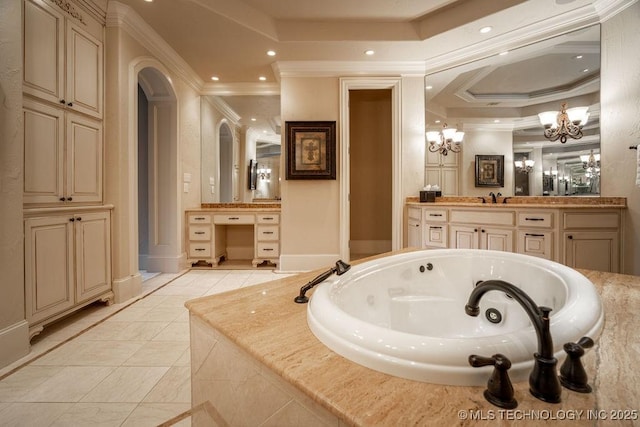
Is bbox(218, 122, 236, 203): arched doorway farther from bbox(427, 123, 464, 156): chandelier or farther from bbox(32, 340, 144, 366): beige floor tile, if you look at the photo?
bbox(427, 123, 464, 156): chandelier

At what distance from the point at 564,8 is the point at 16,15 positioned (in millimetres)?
4085

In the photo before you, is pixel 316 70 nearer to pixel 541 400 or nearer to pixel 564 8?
pixel 564 8

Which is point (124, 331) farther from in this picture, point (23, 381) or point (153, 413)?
point (153, 413)

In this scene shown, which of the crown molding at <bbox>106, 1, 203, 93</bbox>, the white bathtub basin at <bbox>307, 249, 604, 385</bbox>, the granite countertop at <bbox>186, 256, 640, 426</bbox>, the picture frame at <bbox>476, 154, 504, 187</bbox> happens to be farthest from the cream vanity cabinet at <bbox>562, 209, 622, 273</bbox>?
the crown molding at <bbox>106, 1, 203, 93</bbox>

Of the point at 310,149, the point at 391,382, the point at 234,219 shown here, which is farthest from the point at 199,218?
the point at 391,382

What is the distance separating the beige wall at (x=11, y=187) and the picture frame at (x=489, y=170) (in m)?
4.01

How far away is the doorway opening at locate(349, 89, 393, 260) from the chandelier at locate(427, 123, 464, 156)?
1.09 meters

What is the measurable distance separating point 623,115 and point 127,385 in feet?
13.3

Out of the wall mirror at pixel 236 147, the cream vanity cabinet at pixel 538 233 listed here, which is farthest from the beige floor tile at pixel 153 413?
the wall mirror at pixel 236 147

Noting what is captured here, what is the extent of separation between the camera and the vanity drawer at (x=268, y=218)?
145 inches

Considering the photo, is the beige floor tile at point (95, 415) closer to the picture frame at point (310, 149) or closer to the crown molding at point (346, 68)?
the picture frame at point (310, 149)

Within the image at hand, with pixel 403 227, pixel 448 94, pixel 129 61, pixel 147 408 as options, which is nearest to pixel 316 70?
pixel 448 94

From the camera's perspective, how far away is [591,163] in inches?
103

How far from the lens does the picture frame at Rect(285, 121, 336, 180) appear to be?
3.46 m
